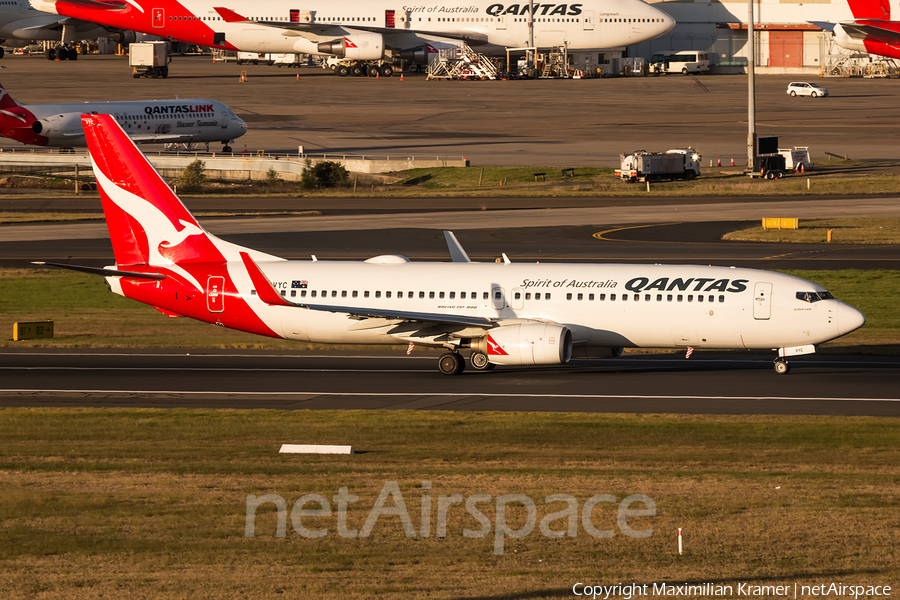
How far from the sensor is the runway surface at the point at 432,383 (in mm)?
36750

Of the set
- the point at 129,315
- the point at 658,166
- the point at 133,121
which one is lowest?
the point at 129,315

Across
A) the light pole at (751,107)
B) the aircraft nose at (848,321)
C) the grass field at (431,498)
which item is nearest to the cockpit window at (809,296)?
the aircraft nose at (848,321)

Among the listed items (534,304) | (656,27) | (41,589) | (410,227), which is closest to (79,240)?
(410,227)

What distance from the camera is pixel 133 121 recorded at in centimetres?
11125

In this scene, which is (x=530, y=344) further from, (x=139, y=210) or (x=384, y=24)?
(x=384, y=24)

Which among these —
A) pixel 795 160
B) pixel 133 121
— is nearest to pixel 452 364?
pixel 795 160

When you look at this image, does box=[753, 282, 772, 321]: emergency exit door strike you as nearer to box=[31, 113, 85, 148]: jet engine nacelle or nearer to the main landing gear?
the main landing gear

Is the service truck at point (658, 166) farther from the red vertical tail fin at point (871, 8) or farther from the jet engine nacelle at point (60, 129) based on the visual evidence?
the red vertical tail fin at point (871, 8)

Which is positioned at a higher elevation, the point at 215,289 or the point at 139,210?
the point at 139,210

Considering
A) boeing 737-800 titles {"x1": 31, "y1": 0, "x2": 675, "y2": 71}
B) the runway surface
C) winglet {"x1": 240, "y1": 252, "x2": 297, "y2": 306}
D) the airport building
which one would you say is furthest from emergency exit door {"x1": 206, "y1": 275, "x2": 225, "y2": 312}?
the airport building

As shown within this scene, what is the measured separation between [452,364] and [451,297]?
7.78ft

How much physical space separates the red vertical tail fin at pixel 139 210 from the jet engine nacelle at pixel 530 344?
10.7m

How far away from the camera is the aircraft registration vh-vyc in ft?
130

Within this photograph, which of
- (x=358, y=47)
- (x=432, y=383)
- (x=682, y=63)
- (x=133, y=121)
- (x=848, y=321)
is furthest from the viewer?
(x=682, y=63)
